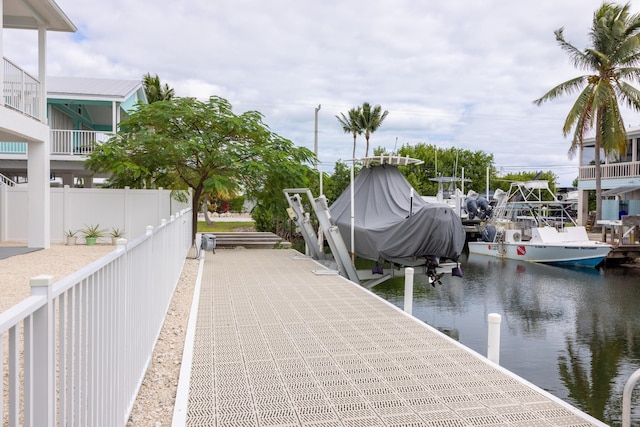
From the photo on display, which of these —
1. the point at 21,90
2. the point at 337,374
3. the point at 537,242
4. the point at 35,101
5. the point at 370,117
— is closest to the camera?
the point at 337,374

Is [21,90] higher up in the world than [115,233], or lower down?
higher up

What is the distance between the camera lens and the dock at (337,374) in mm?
4398

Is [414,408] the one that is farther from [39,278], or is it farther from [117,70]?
[117,70]

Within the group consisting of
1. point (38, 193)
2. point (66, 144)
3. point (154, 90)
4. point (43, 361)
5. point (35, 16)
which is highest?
point (154, 90)

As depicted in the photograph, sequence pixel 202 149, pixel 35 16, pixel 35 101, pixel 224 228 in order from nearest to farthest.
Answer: pixel 35 16 < pixel 35 101 < pixel 202 149 < pixel 224 228

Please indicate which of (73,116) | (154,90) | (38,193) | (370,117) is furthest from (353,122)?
(38,193)

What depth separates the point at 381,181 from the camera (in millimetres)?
13797

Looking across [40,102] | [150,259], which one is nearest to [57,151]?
[40,102]

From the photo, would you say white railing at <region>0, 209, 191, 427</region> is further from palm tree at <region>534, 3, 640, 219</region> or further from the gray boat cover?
palm tree at <region>534, 3, 640, 219</region>

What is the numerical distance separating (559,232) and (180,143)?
1756cm

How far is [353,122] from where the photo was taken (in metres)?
48.2

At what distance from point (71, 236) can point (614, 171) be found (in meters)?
27.8

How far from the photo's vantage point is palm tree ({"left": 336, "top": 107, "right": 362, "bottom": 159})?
47938 millimetres

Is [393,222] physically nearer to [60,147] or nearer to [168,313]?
[168,313]
